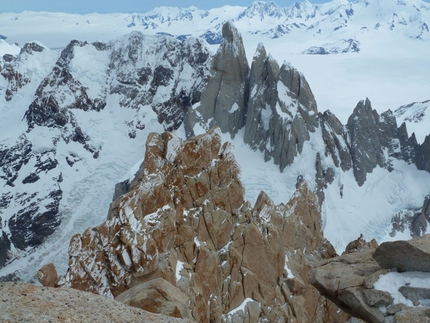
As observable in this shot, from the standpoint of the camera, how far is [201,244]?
164 feet

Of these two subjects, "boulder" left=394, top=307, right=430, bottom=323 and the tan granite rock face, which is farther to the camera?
the tan granite rock face

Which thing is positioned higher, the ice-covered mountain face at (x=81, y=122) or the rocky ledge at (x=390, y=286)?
the rocky ledge at (x=390, y=286)

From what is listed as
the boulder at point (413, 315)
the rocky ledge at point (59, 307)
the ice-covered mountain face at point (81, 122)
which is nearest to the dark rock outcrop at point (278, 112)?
the ice-covered mountain face at point (81, 122)

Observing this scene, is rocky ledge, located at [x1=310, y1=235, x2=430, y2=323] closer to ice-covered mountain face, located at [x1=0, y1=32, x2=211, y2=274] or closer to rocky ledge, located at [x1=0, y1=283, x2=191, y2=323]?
rocky ledge, located at [x1=0, y1=283, x2=191, y2=323]

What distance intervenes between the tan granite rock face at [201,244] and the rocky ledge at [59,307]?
25622 millimetres

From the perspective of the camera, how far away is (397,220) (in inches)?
4343

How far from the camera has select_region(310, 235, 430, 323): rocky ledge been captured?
52.0ft

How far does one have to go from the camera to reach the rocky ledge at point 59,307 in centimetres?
1384

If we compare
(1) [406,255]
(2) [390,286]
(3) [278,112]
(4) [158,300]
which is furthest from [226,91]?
(2) [390,286]

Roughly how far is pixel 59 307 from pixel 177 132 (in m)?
115

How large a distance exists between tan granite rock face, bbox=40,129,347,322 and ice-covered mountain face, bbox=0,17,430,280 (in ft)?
151

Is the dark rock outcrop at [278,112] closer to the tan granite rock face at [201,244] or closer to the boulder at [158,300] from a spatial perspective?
the tan granite rock face at [201,244]

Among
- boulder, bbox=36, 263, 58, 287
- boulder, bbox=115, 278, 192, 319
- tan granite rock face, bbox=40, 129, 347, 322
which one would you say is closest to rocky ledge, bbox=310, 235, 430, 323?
boulder, bbox=115, 278, 192, 319

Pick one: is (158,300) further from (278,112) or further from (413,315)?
(278,112)
